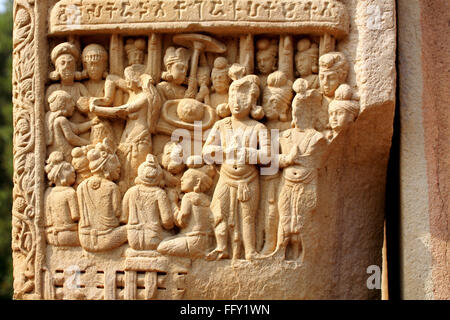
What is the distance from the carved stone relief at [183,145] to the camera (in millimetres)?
5270

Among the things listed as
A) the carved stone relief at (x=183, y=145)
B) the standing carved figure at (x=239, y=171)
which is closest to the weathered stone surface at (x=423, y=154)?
the carved stone relief at (x=183, y=145)

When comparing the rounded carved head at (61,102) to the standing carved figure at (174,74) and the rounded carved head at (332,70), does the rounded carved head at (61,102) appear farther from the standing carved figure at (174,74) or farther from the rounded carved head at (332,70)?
the rounded carved head at (332,70)

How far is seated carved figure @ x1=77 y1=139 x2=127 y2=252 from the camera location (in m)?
5.33

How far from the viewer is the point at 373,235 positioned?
5.54m

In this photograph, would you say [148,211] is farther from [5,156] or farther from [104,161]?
[5,156]

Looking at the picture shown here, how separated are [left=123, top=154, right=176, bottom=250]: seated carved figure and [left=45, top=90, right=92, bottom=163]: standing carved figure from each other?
46 cm

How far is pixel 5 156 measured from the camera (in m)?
12.2

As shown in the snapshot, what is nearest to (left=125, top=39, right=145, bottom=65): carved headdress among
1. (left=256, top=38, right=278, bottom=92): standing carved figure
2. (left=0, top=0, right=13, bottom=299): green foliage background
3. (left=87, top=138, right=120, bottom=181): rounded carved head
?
(left=87, top=138, right=120, bottom=181): rounded carved head

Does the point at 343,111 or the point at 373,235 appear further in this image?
the point at 373,235

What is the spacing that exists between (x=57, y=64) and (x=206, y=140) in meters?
Answer: 1.05

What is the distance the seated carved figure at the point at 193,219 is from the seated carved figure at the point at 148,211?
7 centimetres

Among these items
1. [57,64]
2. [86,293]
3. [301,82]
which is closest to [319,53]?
[301,82]

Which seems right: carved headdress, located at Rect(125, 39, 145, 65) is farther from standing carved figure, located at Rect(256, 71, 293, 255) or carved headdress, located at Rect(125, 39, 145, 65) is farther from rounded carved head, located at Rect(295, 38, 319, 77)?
rounded carved head, located at Rect(295, 38, 319, 77)

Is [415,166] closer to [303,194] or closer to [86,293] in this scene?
[303,194]
